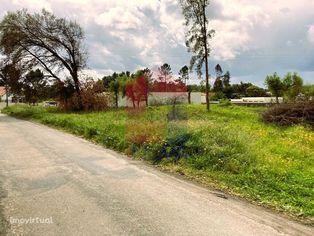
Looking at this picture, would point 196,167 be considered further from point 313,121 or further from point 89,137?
point 313,121

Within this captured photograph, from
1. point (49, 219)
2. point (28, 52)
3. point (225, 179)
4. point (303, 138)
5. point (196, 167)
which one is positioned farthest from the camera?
point (28, 52)

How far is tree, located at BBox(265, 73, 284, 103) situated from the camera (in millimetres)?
43219

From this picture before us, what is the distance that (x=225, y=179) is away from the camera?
859 cm

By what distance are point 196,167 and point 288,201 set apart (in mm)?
2818

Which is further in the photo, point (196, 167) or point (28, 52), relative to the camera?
point (28, 52)

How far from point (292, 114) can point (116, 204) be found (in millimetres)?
14545

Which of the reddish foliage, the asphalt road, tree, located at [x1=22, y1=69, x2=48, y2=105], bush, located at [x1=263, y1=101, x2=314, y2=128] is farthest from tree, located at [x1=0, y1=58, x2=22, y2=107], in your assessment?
the asphalt road

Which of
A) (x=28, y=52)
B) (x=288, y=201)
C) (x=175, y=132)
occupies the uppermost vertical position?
(x=28, y=52)

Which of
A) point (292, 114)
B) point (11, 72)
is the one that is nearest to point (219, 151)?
point (292, 114)

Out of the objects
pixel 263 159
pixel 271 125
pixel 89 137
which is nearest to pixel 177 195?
pixel 263 159

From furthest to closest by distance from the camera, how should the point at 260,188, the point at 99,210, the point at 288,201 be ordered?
the point at 260,188 → the point at 288,201 → the point at 99,210

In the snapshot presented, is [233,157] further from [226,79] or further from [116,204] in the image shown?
[226,79]

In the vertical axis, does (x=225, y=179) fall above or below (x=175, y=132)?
below

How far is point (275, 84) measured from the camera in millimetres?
43312
